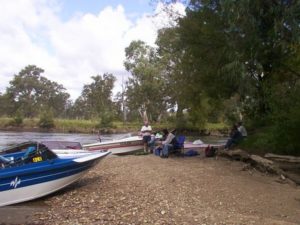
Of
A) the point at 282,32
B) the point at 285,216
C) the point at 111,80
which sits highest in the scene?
the point at 111,80

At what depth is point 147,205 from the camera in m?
10.2

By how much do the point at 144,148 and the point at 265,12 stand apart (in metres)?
12.0

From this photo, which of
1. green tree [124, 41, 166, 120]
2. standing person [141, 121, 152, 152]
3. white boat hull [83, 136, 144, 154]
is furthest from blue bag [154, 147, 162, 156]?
green tree [124, 41, 166, 120]

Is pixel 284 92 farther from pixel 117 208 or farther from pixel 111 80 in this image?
pixel 111 80

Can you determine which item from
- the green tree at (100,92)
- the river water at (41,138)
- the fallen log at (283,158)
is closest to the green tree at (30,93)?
the green tree at (100,92)

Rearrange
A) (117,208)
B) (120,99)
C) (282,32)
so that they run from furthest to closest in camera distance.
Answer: (120,99), (282,32), (117,208)

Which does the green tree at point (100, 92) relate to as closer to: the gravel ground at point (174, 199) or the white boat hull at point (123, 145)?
the white boat hull at point (123, 145)

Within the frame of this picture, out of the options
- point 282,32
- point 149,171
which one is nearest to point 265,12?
point 282,32

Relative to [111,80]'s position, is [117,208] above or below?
below

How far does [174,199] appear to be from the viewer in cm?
1065

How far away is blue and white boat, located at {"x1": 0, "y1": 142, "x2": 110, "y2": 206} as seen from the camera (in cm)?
1119

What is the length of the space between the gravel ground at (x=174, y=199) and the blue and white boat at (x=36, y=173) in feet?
1.36

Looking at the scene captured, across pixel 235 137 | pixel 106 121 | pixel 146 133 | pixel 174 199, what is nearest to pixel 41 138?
pixel 146 133

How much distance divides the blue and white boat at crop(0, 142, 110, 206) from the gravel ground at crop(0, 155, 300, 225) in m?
0.42
